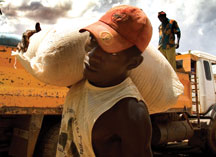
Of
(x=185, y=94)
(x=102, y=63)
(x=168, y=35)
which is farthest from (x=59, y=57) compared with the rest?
(x=168, y=35)

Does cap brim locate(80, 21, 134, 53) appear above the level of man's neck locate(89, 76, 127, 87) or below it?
above

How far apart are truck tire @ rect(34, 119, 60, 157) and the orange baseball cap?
222cm

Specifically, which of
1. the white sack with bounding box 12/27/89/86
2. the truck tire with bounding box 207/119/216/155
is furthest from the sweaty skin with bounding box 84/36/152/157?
the truck tire with bounding box 207/119/216/155

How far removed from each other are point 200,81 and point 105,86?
5083 millimetres

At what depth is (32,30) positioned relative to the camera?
4.57 ft

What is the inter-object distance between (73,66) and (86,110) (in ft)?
0.74

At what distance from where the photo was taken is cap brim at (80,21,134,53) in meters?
0.97

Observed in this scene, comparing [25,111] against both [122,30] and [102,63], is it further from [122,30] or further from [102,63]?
[122,30]

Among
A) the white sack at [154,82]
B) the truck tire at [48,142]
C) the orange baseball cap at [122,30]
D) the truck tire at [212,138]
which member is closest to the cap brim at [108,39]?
the orange baseball cap at [122,30]

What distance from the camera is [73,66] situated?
1.16 m

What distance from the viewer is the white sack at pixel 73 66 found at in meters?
1.12

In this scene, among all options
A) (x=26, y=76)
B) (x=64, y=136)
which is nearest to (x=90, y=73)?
(x=64, y=136)

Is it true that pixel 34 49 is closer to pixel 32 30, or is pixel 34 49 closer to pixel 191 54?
pixel 32 30

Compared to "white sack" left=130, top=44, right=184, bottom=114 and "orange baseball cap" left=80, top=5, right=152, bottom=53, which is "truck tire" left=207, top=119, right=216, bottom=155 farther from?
"orange baseball cap" left=80, top=5, right=152, bottom=53
